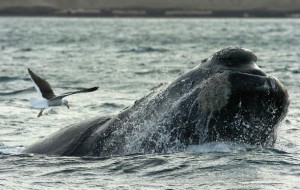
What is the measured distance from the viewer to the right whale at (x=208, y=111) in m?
8.39

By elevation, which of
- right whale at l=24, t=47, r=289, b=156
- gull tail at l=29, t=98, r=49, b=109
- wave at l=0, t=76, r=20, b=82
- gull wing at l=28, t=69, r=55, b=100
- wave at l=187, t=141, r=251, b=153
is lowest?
wave at l=0, t=76, r=20, b=82

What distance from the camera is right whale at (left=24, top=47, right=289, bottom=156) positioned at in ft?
27.5

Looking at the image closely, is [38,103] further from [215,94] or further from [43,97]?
[215,94]

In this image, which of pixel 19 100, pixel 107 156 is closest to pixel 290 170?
pixel 107 156

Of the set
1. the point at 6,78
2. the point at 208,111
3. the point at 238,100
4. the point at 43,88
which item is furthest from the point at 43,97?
the point at 6,78

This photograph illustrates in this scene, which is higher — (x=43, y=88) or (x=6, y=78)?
(x=43, y=88)

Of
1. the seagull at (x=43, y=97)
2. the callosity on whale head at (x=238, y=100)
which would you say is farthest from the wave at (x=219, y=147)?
the seagull at (x=43, y=97)

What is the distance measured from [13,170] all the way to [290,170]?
3.18 m

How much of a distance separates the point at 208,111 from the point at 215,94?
0.62ft

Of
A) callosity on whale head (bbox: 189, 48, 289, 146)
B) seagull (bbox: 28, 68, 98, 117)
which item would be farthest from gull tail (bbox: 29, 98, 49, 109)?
callosity on whale head (bbox: 189, 48, 289, 146)

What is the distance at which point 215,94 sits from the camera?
843cm

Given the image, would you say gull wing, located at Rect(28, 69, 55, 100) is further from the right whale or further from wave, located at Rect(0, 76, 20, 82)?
wave, located at Rect(0, 76, 20, 82)

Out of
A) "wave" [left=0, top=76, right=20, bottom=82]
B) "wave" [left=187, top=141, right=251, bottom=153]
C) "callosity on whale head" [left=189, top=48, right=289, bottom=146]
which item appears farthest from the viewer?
"wave" [left=0, top=76, right=20, bottom=82]

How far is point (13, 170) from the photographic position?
998 cm
